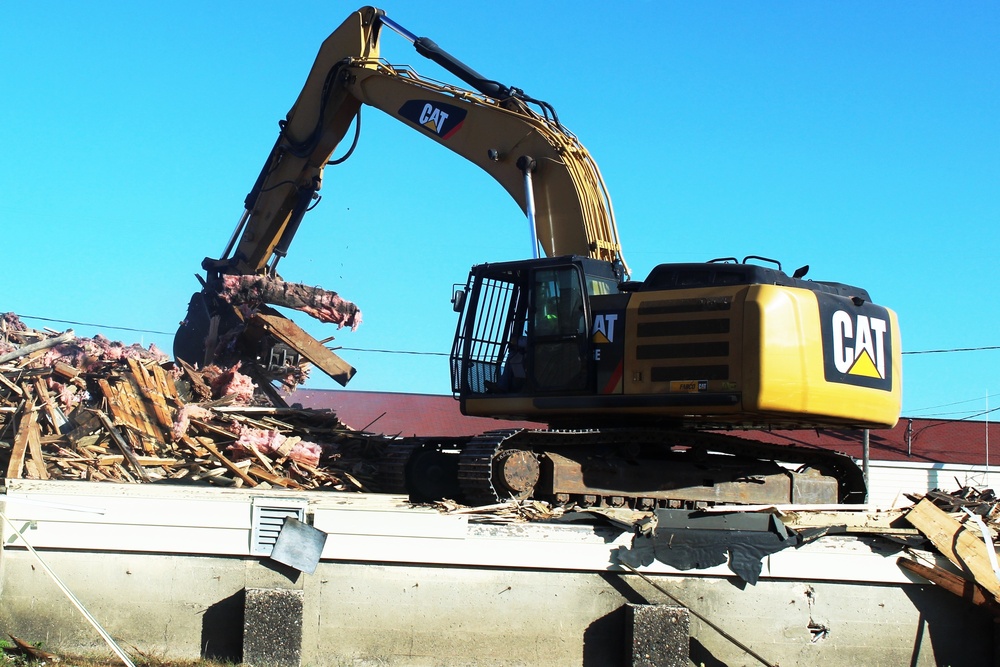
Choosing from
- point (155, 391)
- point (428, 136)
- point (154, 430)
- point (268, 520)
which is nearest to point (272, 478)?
point (154, 430)

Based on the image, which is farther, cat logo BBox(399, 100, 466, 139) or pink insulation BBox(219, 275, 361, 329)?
pink insulation BBox(219, 275, 361, 329)

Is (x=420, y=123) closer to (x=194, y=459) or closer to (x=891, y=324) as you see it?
(x=194, y=459)

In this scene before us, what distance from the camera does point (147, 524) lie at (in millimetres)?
7812

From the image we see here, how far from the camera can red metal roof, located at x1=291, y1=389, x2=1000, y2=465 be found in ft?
90.8

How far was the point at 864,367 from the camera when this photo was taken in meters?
9.84

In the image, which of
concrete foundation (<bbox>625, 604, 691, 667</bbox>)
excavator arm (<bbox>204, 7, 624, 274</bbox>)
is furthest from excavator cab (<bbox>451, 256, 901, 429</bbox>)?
concrete foundation (<bbox>625, 604, 691, 667</bbox>)

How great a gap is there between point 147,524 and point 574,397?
4055mm

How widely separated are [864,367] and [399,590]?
4.77 metres

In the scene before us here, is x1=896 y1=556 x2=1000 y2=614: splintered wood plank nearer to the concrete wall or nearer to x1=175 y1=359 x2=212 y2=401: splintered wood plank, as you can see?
the concrete wall

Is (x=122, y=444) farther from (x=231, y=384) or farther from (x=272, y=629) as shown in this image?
(x=272, y=629)

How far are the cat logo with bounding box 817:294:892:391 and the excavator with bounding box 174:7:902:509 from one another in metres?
0.02

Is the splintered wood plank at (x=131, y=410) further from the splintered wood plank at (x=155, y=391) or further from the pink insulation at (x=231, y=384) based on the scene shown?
the pink insulation at (x=231, y=384)

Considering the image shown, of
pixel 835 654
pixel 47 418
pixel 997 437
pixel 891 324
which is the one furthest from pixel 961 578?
pixel 997 437

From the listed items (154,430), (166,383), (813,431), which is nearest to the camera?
(154,430)
